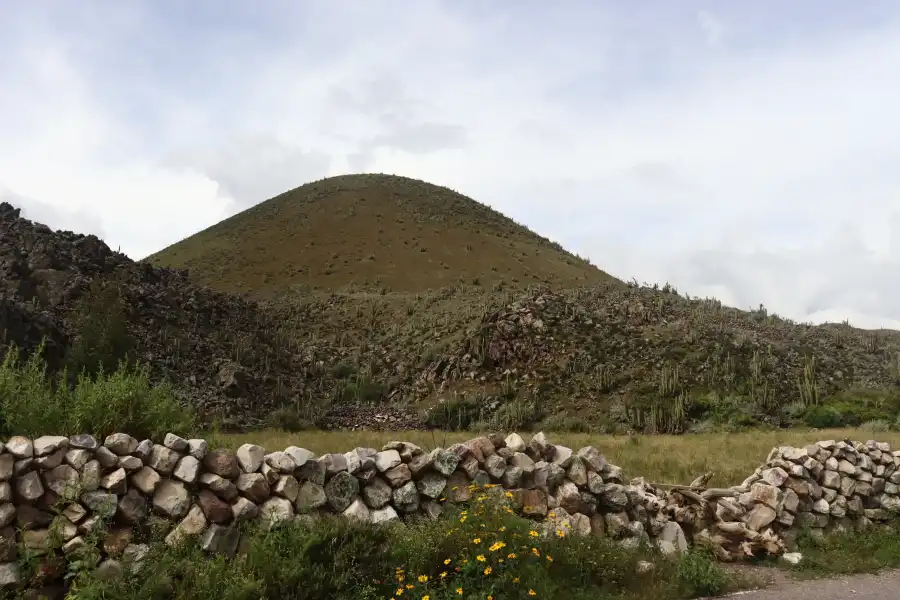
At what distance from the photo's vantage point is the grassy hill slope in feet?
177

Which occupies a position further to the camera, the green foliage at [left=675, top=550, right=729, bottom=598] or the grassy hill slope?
the grassy hill slope

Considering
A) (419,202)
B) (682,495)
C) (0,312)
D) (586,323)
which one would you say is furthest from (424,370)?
(419,202)

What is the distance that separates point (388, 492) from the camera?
23.7 feet

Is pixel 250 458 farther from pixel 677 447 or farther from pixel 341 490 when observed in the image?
pixel 677 447

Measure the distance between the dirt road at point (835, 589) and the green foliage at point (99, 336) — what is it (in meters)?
16.8

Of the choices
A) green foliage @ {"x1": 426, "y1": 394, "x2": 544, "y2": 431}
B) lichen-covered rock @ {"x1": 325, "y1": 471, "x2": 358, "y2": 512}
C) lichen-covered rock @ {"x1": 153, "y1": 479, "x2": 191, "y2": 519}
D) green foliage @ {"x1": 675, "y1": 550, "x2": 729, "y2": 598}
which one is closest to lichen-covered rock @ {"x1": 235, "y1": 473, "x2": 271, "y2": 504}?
lichen-covered rock @ {"x1": 153, "y1": 479, "x2": 191, "y2": 519}

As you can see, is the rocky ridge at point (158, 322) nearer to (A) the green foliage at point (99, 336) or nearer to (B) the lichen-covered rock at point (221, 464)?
(A) the green foliage at point (99, 336)

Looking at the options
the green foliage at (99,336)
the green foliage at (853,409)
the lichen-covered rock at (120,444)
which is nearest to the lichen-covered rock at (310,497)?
the lichen-covered rock at (120,444)

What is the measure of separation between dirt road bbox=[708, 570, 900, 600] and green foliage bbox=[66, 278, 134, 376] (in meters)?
16.8

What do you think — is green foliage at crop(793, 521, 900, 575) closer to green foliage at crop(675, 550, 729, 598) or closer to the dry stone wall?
the dry stone wall

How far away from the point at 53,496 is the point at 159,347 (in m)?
18.4

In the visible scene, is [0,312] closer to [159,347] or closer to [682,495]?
[159,347]

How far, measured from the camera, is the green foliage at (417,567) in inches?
216

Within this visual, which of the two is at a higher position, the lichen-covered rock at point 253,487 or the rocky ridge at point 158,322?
the rocky ridge at point 158,322
